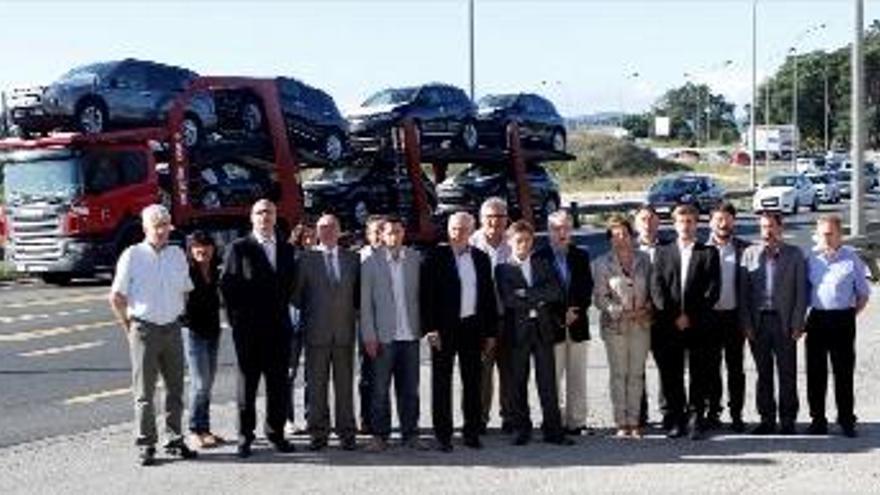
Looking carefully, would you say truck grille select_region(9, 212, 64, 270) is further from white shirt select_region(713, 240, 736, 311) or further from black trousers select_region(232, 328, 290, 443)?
white shirt select_region(713, 240, 736, 311)

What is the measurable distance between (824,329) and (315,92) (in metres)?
16.4

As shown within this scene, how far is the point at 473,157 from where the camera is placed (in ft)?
95.4

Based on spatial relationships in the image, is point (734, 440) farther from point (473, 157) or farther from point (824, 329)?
point (473, 157)

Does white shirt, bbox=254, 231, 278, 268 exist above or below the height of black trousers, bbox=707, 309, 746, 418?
above

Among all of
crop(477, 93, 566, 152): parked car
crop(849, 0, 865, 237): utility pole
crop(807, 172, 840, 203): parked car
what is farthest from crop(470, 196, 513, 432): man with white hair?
crop(807, 172, 840, 203): parked car

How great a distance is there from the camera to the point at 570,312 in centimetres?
1130

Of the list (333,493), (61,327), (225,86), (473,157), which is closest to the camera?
(333,493)

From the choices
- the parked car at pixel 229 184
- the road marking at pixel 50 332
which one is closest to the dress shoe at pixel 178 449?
the road marking at pixel 50 332

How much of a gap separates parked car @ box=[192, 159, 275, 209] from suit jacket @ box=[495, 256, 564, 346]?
47.6ft

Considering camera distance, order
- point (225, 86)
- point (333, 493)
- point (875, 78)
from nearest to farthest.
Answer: point (333, 493)
point (225, 86)
point (875, 78)

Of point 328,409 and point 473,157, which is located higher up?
point 473,157

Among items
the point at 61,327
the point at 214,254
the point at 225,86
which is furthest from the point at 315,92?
the point at 214,254

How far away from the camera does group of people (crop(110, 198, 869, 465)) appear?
35.5 feet

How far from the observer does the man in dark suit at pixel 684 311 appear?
1131 cm
